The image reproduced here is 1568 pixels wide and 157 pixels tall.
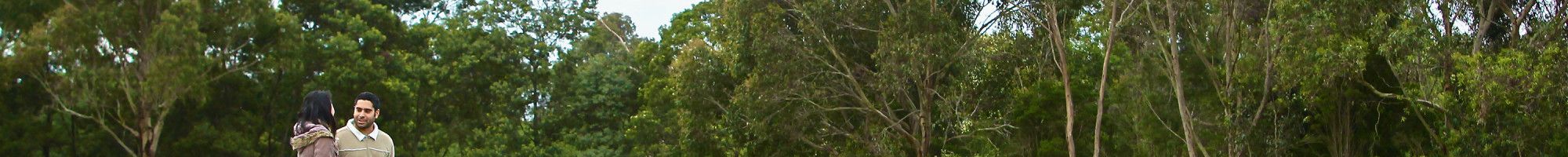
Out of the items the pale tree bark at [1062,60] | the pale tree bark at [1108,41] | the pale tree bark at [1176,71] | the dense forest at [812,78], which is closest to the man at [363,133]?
the dense forest at [812,78]

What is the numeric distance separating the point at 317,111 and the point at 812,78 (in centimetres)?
2414

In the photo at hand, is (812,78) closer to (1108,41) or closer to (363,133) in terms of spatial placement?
(1108,41)

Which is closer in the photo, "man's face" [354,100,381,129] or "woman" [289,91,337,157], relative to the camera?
"woman" [289,91,337,157]

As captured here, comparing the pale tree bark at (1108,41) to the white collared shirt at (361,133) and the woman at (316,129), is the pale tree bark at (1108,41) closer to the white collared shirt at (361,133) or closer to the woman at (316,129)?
the white collared shirt at (361,133)

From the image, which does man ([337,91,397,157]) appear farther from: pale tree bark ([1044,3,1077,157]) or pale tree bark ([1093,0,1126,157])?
pale tree bark ([1044,3,1077,157])

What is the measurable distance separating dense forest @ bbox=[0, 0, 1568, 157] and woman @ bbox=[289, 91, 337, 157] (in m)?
15.6

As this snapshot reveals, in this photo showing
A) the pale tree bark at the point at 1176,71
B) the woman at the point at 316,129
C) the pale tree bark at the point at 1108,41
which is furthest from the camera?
the pale tree bark at the point at 1108,41

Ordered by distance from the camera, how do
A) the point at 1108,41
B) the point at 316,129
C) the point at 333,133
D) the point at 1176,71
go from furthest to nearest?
the point at 1108,41 → the point at 1176,71 → the point at 333,133 → the point at 316,129

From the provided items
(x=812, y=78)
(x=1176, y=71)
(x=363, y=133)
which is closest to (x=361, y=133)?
(x=363, y=133)

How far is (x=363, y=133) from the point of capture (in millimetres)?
7398

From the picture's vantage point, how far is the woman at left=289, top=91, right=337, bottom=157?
7.08 m

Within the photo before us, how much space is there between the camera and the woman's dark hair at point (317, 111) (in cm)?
718

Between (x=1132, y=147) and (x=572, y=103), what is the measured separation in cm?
1288

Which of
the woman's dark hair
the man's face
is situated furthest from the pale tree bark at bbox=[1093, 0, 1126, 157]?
the woman's dark hair
